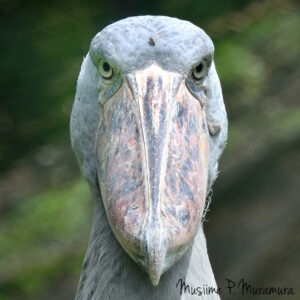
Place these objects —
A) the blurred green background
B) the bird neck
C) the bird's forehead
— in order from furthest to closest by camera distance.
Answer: the blurred green background
the bird neck
the bird's forehead

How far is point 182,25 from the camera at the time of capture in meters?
1.76

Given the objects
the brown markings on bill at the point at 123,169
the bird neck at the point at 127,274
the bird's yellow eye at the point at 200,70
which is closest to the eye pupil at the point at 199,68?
the bird's yellow eye at the point at 200,70

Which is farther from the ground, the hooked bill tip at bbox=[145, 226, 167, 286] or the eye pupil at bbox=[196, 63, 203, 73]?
the eye pupil at bbox=[196, 63, 203, 73]

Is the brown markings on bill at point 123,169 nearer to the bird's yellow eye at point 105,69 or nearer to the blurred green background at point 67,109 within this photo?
the bird's yellow eye at point 105,69

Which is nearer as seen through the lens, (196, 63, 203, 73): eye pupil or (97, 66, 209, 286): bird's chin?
(97, 66, 209, 286): bird's chin

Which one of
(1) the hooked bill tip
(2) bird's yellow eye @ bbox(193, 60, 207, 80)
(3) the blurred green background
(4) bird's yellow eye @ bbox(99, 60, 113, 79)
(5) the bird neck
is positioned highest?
(4) bird's yellow eye @ bbox(99, 60, 113, 79)

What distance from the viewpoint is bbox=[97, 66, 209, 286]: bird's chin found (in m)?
1.46

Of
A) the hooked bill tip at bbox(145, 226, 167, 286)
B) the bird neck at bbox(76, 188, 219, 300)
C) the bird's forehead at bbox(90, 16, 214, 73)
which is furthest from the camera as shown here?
the bird neck at bbox(76, 188, 219, 300)

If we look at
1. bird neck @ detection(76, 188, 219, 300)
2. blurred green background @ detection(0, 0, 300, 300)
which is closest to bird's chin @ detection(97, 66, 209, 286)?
bird neck @ detection(76, 188, 219, 300)

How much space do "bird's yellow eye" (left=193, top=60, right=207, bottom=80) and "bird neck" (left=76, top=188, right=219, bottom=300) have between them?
367mm

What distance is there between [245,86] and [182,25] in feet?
5.32

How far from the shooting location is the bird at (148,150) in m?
1.49

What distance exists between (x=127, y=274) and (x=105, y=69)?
463mm

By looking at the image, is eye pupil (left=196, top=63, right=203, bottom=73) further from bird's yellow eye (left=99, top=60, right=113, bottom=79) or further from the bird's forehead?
bird's yellow eye (left=99, top=60, right=113, bottom=79)
